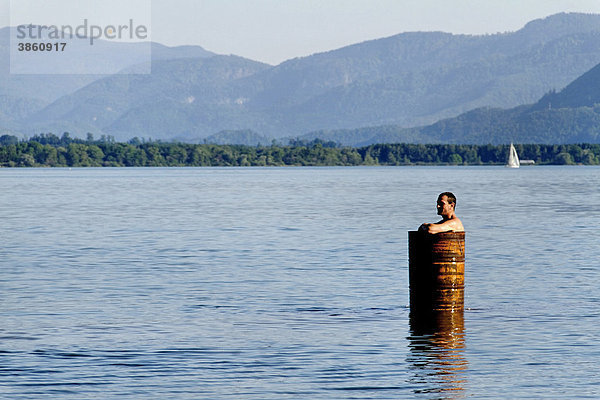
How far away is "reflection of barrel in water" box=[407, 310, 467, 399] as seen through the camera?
21.9 metres

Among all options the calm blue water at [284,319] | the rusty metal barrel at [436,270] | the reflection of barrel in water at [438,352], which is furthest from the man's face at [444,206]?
the calm blue water at [284,319]

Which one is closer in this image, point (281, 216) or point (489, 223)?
point (489, 223)

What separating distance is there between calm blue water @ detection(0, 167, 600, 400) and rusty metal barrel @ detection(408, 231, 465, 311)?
2.33 ft

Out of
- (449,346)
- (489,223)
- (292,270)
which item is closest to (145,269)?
(292,270)

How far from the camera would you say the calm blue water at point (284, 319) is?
2216 cm

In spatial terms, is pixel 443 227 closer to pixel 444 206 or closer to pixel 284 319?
pixel 444 206

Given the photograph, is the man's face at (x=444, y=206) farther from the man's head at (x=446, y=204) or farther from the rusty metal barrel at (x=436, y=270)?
the rusty metal barrel at (x=436, y=270)

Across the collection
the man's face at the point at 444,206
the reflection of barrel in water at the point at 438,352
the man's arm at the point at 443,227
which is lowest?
the reflection of barrel in water at the point at 438,352

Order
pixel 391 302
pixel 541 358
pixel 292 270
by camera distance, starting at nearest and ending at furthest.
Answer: pixel 541 358 → pixel 391 302 → pixel 292 270

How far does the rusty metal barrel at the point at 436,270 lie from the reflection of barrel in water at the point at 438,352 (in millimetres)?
418

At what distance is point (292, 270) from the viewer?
44.9 m

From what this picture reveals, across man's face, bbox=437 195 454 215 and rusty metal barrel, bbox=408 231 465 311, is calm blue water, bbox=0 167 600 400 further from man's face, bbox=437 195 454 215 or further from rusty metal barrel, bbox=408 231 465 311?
man's face, bbox=437 195 454 215

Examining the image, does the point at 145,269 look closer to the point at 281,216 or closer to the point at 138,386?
the point at 138,386

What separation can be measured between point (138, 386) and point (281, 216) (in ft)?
215
